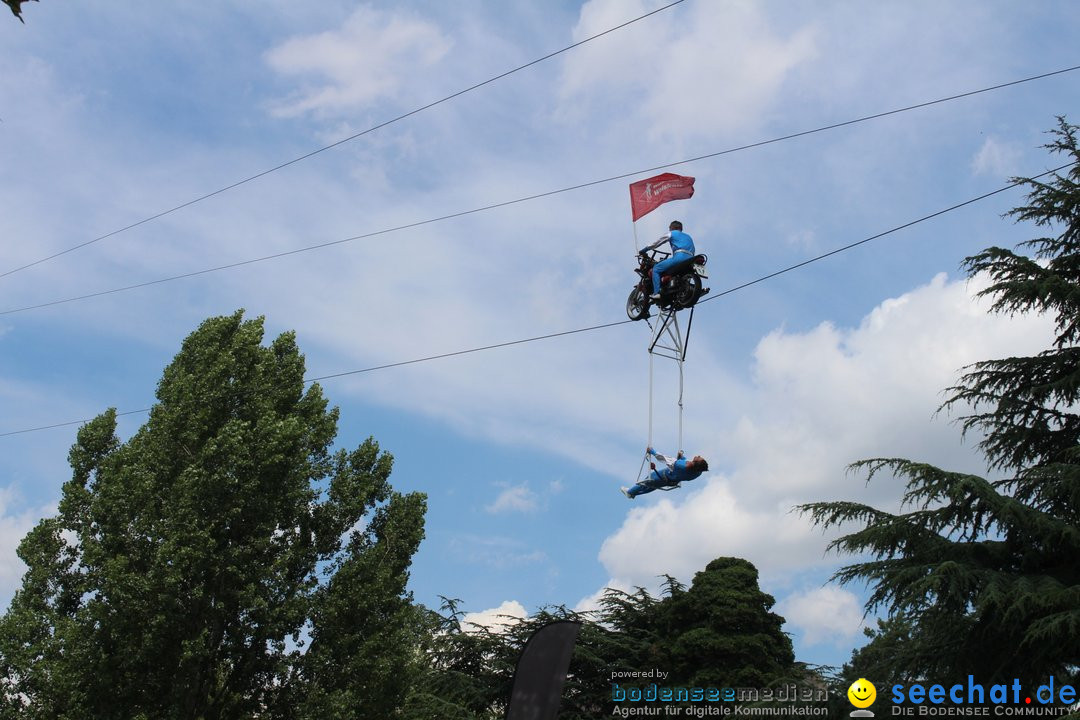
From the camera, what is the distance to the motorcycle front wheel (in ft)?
50.3

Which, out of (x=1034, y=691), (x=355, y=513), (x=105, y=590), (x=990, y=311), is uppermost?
(x=990, y=311)

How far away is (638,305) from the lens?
15.5 metres

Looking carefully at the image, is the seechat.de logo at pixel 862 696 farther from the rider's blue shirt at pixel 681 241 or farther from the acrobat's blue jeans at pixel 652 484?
the rider's blue shirt at pixel 681 241

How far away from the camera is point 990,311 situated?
632 inches

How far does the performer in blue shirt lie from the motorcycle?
66 mm

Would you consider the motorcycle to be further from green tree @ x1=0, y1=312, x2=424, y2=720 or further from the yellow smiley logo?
green tree @ x1=0, y1=312, x2=424, y2=720

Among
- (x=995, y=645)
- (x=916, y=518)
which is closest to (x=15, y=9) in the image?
(x=916, y=518)

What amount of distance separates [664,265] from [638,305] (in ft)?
3.77

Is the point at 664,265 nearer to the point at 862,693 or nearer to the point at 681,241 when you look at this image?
the point at 681,241

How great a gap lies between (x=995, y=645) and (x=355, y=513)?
1472cm

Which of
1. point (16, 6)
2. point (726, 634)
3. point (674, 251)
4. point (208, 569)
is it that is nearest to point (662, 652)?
point (726, 634)

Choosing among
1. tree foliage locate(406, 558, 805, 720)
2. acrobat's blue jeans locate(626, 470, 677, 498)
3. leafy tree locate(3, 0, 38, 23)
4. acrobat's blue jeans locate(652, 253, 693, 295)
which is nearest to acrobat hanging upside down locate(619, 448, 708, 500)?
acrobat's blue jeans locate(626, 470, 677, 498)

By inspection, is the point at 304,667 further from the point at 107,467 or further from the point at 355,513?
the point at 107,467

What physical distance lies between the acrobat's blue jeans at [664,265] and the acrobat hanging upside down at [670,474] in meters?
2.73
